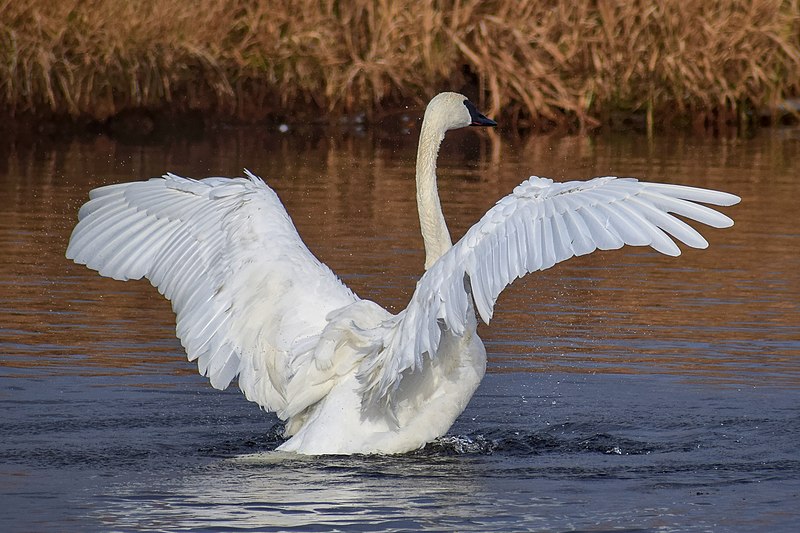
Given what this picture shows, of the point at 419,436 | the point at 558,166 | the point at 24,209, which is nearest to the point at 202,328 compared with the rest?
the point at 419,436

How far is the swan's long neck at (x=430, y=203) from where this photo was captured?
6.92 meters

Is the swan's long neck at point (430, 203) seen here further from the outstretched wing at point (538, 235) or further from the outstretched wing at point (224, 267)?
the outstretched wing at point (538, 235)

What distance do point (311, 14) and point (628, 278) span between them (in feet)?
33.8

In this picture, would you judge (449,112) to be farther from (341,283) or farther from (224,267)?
(224,267)

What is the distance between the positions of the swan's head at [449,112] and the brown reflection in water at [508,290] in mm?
1409

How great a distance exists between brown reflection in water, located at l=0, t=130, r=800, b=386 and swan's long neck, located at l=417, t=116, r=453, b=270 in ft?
4.76

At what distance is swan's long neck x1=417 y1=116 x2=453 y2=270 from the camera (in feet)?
22.7

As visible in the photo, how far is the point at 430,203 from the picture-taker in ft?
23.1

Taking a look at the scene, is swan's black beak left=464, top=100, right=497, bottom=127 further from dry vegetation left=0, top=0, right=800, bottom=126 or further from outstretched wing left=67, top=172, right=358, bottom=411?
→ dry vegetation left=0, top=0, right=800, bottom=126

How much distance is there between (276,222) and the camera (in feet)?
23.1

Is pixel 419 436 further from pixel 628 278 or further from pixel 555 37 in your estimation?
pixel 555 37

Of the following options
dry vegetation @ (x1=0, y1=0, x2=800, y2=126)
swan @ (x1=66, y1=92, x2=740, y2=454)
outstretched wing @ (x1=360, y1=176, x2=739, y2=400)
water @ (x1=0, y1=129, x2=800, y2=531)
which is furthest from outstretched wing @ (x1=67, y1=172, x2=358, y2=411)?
dry vegetation @ (x1=0, y1=0, x2=800, y2=126)

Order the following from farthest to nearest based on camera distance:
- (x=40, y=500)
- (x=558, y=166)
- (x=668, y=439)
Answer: (x=558, y=166) → (x=668, y=439) → (x=40, y=500)

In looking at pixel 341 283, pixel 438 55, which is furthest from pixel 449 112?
pixel 438 55
